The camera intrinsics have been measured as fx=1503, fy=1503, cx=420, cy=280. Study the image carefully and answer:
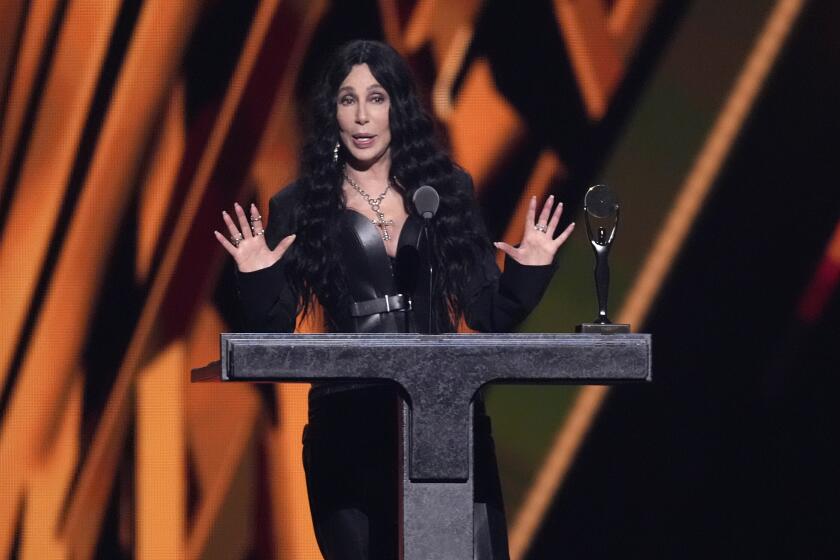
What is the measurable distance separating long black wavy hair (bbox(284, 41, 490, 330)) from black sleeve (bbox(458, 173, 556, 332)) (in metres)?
0.02

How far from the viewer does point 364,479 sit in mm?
2268

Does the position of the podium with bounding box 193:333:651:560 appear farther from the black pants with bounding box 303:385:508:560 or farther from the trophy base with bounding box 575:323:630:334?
the black pants with bounding box 303:385:508:560

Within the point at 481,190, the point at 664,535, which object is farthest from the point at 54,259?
the point at 664,535

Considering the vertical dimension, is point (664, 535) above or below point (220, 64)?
below

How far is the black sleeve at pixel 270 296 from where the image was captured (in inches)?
90.0

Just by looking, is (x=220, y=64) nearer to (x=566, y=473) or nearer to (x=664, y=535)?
(x=566, y=473)

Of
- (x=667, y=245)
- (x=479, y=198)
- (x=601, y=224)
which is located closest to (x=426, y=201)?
(x=601, y=224)

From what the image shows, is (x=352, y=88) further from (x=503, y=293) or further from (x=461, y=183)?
(x=503, y=293)

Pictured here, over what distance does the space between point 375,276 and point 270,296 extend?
0.20 m

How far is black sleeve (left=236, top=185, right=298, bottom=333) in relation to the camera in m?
2.29

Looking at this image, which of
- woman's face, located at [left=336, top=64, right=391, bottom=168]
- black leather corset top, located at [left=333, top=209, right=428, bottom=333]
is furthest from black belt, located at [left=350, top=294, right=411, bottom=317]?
woman's face, located at [left=336, top=64, right=391, bottom=168]

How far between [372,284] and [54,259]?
4.24 ft

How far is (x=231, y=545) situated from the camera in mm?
3521

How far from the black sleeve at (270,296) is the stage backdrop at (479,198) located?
41.7 inches
